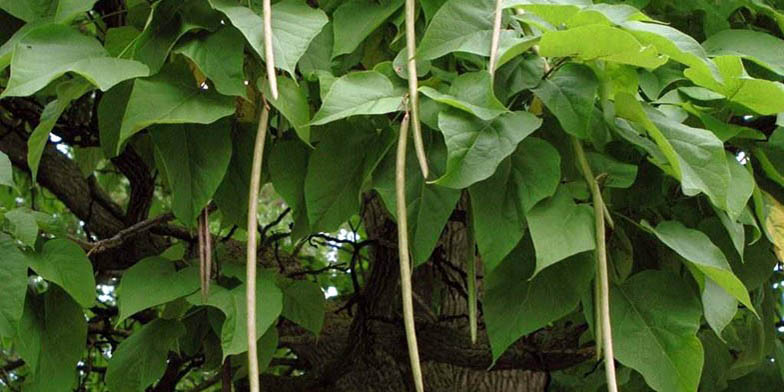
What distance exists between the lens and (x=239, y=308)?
2.66ft

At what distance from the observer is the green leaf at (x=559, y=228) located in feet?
2.30

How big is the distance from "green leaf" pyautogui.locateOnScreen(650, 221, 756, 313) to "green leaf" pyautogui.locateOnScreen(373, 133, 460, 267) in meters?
0.16

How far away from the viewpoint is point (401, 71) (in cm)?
75

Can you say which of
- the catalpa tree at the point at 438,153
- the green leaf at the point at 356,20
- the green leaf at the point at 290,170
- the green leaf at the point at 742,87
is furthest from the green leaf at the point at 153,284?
the green leaf at the point at 742,87

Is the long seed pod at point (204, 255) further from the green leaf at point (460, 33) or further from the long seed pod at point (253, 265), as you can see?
the green leaf at point (460, 33)

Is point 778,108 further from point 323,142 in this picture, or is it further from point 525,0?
point 323,142

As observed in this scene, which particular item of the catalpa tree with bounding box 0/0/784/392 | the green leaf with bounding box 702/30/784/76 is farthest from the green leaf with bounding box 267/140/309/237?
the green leaf with bounding box 702/30/784/76

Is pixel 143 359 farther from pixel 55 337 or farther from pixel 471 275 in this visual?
pixel 471 275

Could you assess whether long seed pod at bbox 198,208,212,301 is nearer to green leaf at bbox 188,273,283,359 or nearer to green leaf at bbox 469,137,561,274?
green leaf at bbox 188,273,283,359

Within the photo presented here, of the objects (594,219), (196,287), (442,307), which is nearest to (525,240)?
(594,219)

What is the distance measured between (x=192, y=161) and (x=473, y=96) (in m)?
0.23

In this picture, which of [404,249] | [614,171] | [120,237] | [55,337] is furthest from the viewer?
[120,237]

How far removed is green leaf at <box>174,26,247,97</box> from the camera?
746mm

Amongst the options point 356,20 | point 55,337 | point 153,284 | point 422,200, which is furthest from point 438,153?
point 55,337
